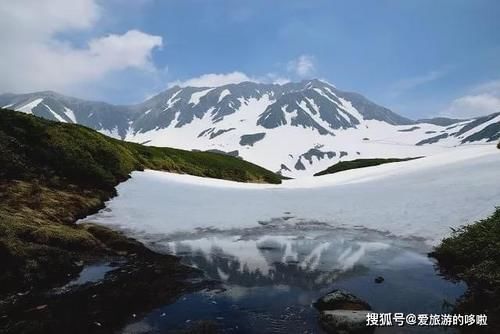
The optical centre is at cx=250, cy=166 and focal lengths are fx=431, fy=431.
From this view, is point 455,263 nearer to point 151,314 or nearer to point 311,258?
point 311,258

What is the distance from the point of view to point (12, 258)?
15.9 meters

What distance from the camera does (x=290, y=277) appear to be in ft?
55.5

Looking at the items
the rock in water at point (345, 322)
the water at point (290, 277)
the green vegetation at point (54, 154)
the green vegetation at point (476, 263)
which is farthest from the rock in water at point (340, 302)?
the green vegetation at point (54, 154)

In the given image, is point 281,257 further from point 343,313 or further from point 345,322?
point 345,322

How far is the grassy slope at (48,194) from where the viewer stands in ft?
53.3

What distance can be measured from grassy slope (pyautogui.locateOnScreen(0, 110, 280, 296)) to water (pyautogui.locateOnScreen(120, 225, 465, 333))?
4756 millimetres

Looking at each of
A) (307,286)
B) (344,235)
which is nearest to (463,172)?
(344,235)

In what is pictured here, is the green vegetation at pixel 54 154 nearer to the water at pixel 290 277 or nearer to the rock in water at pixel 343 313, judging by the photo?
the water at pixel 290 277

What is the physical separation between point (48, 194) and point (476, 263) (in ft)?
78.7

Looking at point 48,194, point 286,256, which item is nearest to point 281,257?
point 286,256

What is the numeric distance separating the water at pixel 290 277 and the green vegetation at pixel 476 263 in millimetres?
588

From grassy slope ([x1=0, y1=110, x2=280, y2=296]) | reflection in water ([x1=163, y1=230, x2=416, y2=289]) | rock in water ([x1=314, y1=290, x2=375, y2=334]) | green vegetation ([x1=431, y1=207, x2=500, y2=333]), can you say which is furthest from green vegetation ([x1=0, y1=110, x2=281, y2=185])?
green vegetation ([x1=431, y1=207, x2=500, y2=333])

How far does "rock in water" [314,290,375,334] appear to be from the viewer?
460 inches

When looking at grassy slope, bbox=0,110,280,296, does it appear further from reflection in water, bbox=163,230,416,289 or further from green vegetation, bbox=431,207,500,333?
green vegetation, bbox=431,207,500,333
